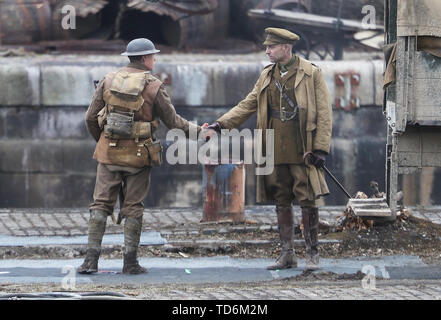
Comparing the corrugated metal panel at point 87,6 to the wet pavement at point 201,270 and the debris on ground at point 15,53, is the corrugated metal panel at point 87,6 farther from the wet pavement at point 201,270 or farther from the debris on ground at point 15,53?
the wet pavement at point 201,270

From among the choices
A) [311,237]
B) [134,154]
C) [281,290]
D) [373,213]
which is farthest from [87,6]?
[281,290]

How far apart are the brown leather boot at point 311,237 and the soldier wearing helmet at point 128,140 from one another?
48.0 inches

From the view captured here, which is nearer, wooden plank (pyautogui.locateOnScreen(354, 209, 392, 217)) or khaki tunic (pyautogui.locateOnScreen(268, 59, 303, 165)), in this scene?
khaki tunic (pyautogui.locateOnScreen(268, 59, 303, 165))

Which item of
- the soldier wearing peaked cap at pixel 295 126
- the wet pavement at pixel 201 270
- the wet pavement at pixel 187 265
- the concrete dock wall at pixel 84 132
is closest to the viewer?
the wet pavement at pixel 187 265

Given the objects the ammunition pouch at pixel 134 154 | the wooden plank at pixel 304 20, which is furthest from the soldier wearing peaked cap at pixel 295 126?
the wooden plank at pixel 304 20

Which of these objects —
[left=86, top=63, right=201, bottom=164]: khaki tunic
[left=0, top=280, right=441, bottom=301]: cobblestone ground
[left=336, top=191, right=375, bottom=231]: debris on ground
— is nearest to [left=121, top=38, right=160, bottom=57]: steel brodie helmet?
[left=86, top=63, right=201, bottom=164]: khaki tunic

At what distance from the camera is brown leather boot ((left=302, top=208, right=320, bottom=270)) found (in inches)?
401

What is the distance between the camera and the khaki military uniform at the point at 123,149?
398 inches

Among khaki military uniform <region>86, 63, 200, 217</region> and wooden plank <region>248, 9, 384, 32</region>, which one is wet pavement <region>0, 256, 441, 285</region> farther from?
wooden plank <region>248, 9, 384, 32</region>

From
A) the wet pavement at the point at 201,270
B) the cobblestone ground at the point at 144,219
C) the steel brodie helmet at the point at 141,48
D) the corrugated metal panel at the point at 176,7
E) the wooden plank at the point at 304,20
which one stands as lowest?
the wet pavement at the point at 201,270

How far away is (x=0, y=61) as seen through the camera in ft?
49.6

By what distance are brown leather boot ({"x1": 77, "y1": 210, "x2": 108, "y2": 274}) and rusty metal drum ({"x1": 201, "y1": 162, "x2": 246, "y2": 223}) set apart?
7.34ft
